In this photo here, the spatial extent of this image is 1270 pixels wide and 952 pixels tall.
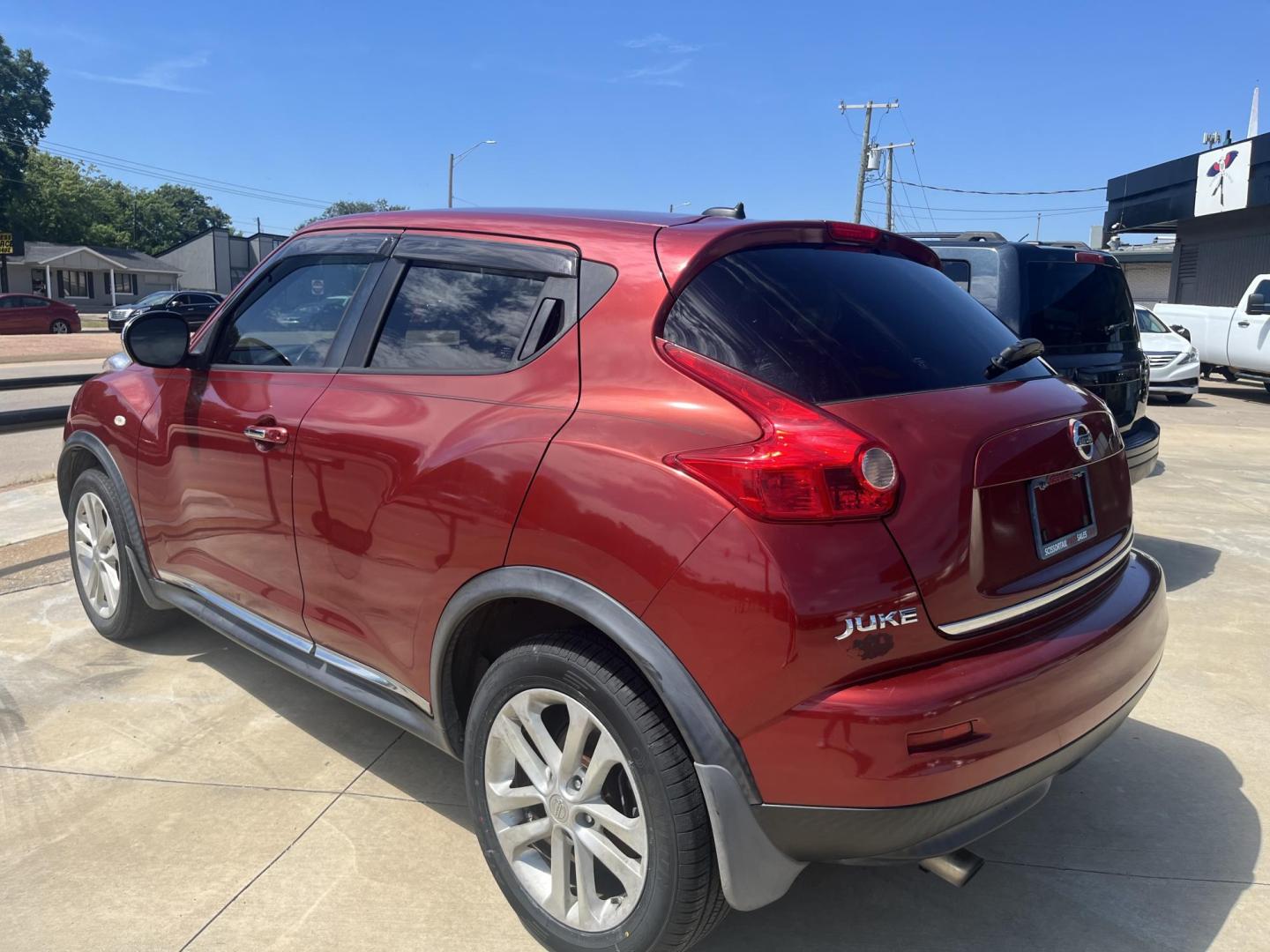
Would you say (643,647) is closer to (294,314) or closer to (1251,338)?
(294,314)

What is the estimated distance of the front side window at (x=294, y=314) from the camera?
3131mm

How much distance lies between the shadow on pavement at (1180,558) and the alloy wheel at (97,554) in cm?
522

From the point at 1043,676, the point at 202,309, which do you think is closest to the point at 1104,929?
the point at 1043,676

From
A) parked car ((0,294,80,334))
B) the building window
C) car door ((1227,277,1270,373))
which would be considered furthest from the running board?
the building window

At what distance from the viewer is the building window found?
212 ft

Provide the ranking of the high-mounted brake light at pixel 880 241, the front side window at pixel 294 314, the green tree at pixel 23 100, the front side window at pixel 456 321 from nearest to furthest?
the front side window at pixel 456 321
the high-mounted brake light at pixel 880 241
the front side window at pixel 294 314
the green tree at pixel 23 100

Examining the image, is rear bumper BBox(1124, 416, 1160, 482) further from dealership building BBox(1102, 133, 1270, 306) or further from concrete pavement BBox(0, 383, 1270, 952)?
dealership building BBox(1102, 133, 1270, 306)

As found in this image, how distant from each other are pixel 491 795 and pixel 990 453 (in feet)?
4.86

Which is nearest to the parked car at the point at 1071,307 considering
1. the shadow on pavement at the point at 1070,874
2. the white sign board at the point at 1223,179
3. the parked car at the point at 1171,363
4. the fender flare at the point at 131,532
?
the shadow on pavement at the point at 1070,874

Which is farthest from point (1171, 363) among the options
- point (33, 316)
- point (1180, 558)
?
point (33, 316)

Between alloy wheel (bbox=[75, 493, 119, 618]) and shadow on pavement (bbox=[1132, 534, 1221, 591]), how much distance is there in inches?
205

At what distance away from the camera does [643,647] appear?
206 cm

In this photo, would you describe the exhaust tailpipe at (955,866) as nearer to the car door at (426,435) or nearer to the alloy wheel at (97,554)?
the car door at (426,435)

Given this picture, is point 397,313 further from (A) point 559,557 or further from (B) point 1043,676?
(B) point 1043,676
